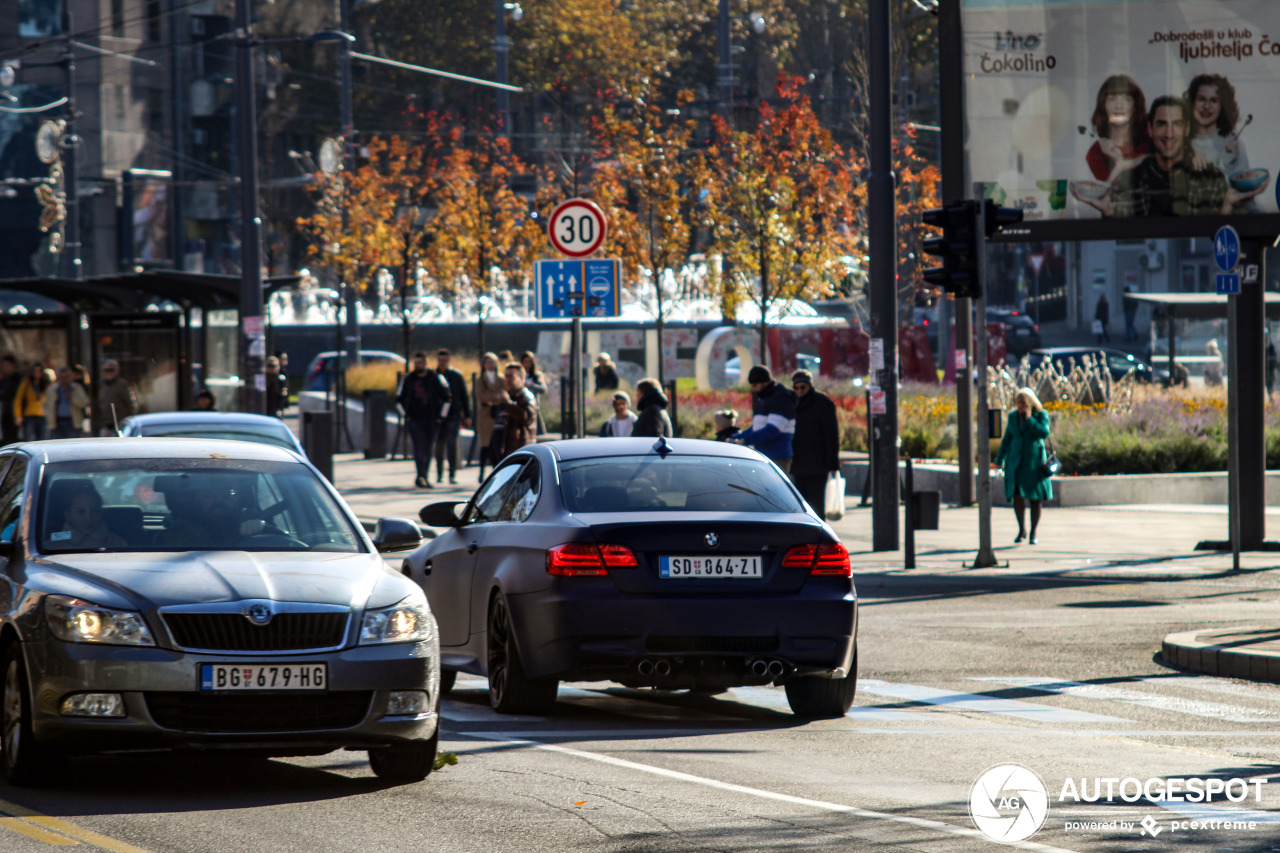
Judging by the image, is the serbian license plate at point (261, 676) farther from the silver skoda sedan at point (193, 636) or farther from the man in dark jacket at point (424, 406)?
the man in dark jacket at point (424, 406)

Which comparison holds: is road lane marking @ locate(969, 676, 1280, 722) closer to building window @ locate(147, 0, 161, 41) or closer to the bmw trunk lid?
the bmw trunk lid

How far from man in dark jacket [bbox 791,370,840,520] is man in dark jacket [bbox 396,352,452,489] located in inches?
360

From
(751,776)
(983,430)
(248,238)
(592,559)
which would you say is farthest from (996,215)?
(248,238)

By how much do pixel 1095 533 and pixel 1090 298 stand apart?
168 feet

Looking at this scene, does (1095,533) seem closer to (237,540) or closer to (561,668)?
(561,668)

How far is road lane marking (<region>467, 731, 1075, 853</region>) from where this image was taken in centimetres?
688

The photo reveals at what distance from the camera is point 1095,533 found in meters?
21.5

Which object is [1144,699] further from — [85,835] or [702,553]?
[85,835]

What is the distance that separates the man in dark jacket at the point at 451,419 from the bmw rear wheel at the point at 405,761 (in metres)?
20.1

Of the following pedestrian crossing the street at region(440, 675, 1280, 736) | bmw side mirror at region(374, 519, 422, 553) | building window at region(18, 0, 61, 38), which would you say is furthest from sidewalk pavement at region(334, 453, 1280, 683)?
building window at region(18, 0, 61, 38)

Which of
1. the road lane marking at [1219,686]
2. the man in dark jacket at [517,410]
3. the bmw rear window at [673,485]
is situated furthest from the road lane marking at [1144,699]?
the man in dark jacket at [517,410]

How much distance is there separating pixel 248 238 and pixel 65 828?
1954 centimetres

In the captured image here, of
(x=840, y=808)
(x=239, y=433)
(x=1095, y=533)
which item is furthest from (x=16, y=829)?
(x=1095, y=533)

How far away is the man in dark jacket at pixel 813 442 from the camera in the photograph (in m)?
19.5
